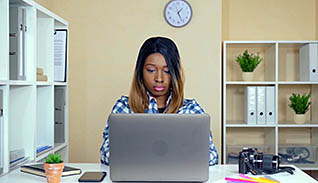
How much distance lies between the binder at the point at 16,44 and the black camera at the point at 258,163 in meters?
1.06

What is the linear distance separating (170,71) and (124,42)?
1.51 m

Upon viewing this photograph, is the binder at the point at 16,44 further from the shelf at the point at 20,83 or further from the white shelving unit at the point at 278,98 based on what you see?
the white shelving unit at the point at 278,98

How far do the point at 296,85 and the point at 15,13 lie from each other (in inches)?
105

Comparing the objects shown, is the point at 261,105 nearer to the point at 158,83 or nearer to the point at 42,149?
the point at 158,83

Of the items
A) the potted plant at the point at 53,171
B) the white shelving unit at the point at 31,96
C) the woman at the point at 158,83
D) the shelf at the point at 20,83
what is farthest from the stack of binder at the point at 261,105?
the potted plant at the point at 53,171

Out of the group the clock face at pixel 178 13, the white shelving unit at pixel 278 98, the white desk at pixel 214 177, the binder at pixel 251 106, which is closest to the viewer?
the white desk at pixel 214 177

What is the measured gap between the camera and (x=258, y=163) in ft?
5.31

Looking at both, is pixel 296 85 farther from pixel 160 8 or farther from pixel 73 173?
pixel 73 173

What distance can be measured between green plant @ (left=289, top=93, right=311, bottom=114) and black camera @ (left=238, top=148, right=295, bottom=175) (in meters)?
1.94

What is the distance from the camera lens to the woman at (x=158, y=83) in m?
1.88

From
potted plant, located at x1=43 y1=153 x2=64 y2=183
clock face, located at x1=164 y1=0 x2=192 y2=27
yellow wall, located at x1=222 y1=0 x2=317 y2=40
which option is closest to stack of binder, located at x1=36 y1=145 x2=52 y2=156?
potted plant, located at x1=43 y1=153 x2=64 y2=183

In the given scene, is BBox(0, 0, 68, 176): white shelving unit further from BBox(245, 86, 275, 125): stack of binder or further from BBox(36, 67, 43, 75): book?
BBox(245, 86, 275, 125): stack of binder

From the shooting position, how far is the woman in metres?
1.88

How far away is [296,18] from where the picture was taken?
Result: 3.74 m
